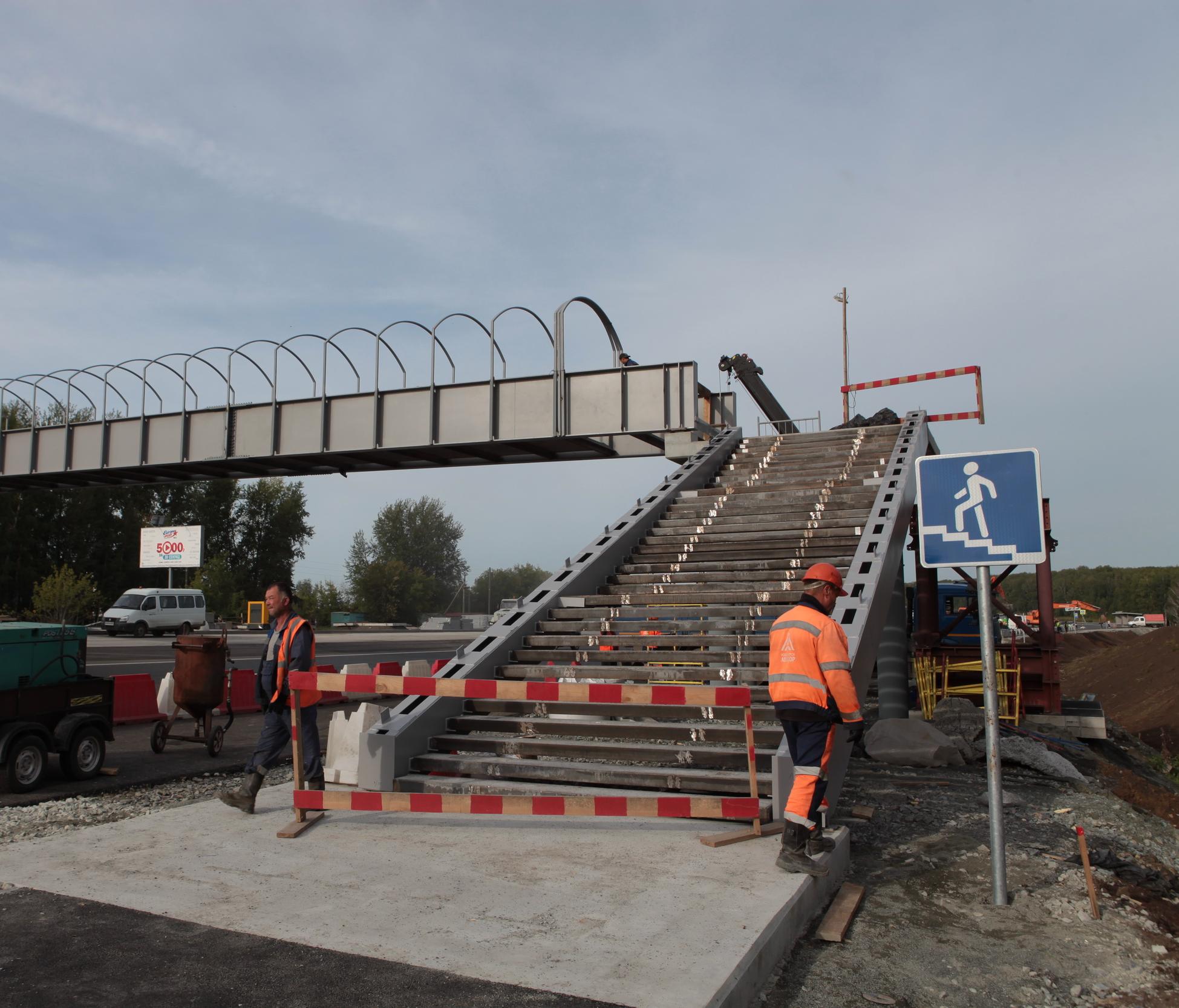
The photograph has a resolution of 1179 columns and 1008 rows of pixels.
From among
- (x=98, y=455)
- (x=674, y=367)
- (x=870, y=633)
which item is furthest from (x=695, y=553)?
(x=98, y=455)

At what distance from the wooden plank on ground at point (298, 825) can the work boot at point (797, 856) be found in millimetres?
3179

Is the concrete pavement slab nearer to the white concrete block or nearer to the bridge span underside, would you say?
the white concrete block

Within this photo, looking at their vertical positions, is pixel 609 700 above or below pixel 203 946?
above

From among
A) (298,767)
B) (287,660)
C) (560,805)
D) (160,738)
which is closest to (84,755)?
(160,738)

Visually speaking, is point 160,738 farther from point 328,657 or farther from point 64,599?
point 64,599

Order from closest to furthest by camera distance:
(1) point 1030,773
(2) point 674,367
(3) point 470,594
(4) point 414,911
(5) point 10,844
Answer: (4) point 414,911 → (5) point 10,844 → (1) point 1030,773 → (2) point 674,367 → (3) point 470,594

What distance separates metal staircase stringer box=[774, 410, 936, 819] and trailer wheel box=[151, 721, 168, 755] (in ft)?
24.7

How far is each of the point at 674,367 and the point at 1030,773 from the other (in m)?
13.6

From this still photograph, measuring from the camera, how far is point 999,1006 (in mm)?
4270

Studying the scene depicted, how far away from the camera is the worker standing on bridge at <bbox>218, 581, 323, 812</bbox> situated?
6.94m

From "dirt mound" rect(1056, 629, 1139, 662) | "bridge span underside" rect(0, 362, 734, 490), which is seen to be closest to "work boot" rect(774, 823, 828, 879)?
"bridge span underside" rect(0, 362, 734, 490)

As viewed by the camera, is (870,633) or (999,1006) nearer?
(999,1006)

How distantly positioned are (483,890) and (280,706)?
2.64 metres

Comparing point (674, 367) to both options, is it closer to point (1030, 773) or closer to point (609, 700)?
point (1030, 773)
